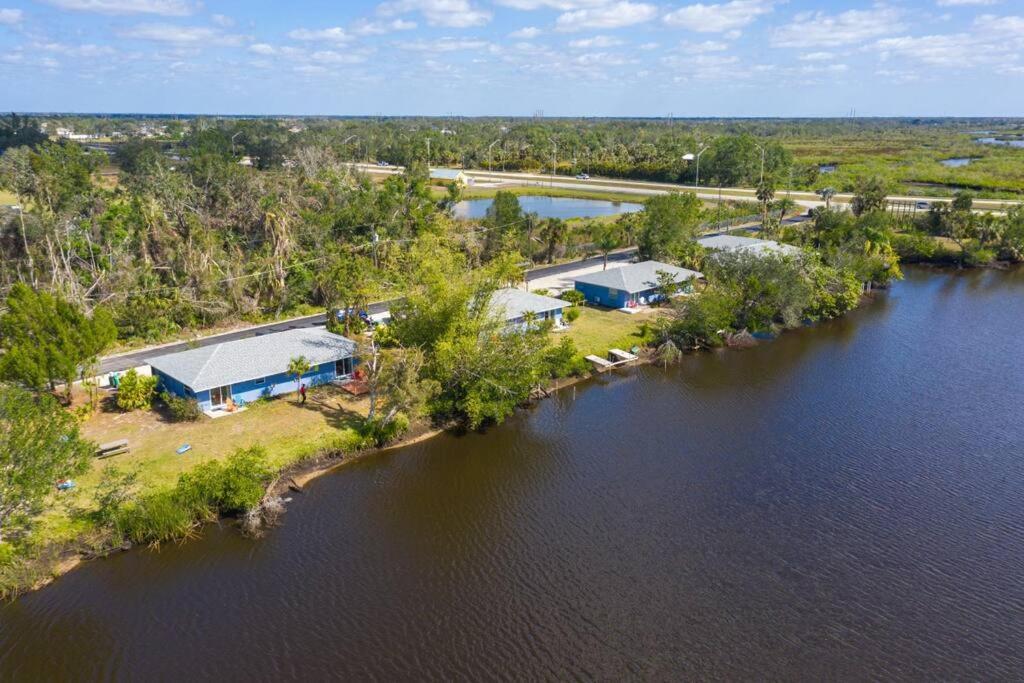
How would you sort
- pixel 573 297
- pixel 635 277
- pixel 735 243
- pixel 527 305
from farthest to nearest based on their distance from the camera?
pixel 735 243 → pixel 635 277 → pixel 573 297 → pixel 527 305

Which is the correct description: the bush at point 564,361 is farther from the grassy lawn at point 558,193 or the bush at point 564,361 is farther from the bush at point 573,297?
the grassy lawn at point 558,193

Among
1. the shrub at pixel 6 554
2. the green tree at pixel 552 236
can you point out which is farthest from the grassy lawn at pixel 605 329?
the shrub at pixel 6 554

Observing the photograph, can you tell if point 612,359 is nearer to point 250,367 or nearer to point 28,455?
point 250,367

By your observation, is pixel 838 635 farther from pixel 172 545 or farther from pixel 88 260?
pixel 88 260

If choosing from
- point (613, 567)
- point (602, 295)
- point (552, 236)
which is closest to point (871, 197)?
point (552, 236)

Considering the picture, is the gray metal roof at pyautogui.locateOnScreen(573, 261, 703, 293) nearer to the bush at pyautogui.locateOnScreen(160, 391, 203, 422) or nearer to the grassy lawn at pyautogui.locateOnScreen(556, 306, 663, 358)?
the grassy lawn at pyautogui.locateOnScreen(556, 306, 663, 358)

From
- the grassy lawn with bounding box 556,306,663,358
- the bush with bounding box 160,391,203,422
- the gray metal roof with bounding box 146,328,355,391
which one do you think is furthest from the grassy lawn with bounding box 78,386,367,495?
the grassy lawn with bounding box 556,306,663,358

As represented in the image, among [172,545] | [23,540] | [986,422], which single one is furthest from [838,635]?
[23,540]
